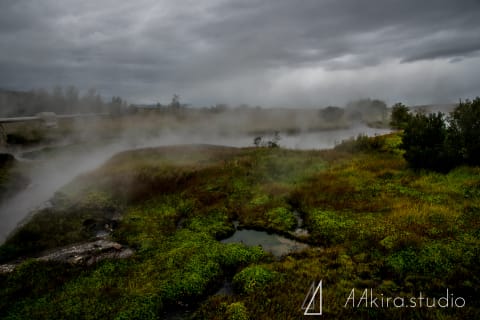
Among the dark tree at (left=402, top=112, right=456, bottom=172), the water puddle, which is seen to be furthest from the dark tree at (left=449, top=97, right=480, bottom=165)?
the water puddle

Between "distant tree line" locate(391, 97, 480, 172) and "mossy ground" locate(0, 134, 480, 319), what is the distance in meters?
1.48

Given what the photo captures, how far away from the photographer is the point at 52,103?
424 ft

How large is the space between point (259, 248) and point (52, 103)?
14142 centimetres

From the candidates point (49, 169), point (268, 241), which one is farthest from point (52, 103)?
point (268, 241)

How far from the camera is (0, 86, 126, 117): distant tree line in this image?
4321 inches

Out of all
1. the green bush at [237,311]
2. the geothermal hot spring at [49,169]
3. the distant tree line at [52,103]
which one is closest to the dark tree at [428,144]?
the green bush at [237,311]

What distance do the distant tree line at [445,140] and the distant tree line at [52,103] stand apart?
11776 centimetres

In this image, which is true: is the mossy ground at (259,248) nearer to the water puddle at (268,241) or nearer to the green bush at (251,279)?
the green bush at (251,279)

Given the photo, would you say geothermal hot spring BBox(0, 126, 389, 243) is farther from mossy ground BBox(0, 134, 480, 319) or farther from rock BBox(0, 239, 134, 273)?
rock BBox(0, 239, 134, 273)

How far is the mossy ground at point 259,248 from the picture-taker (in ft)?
43.8

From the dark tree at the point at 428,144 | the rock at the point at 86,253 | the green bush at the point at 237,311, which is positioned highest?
the dark tree at the point at 428,144

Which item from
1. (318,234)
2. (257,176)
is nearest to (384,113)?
(257,176)

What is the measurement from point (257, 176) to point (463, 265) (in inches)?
802

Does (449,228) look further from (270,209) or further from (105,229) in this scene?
(105,229)
